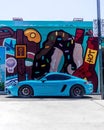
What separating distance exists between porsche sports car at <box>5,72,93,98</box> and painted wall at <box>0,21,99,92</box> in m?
3.37

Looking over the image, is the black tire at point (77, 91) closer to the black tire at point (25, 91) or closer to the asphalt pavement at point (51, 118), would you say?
the black tire at point (25, 91)

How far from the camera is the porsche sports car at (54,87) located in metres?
21.8

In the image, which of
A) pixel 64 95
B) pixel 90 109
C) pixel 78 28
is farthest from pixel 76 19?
pixel 90 109

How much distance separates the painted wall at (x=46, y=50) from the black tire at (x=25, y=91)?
3.52m

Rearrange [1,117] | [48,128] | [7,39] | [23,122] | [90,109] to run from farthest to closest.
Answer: [7,39] → [90,109] → [1,117] → [23,122] → [48,128]

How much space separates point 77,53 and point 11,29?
4671mm

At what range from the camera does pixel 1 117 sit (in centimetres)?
1237

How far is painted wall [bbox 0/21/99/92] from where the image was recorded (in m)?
25.5

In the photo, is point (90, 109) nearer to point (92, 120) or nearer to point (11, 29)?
point (92, 120)

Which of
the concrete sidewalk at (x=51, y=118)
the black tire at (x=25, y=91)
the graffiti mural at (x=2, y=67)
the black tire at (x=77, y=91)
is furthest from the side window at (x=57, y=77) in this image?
the concrete sidewalk at (x=51, y=118)

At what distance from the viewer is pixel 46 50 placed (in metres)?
25.7

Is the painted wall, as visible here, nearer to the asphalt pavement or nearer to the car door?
the car door

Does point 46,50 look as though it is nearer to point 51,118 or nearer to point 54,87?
point 54,87

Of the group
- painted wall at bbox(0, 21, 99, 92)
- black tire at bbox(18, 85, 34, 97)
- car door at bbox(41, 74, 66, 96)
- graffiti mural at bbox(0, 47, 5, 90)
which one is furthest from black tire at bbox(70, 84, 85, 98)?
graffiti mural at bbox(0, 47, 5, 90)
